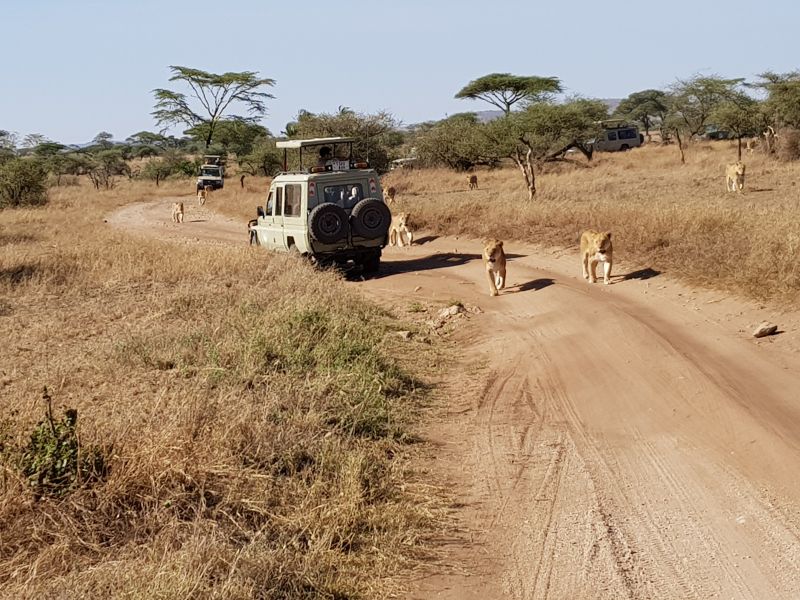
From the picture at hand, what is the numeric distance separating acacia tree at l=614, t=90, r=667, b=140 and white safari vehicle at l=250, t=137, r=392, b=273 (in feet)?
199

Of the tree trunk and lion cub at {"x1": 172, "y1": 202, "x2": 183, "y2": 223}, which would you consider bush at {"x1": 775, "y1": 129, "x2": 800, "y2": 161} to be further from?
lion cub at {"x1": 172, "y1": 202, "x2": 183, "y2": 223}

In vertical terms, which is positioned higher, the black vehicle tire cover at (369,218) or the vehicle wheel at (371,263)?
the black vehicle tire cover at (369,218)

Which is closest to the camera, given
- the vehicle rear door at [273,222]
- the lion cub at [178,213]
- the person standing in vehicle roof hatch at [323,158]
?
the vehicle rear door at [273,222]

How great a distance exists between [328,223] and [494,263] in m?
3.39

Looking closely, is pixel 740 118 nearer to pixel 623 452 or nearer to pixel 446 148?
pixel 446 148

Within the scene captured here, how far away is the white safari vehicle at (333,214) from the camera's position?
14.0 meters

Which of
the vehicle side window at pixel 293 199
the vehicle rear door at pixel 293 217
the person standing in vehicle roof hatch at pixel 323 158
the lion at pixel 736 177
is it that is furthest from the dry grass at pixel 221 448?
the lion at pixel 736 177

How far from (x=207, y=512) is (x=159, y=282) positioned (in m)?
8.88

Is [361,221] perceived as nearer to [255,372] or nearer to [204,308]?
[204,308]

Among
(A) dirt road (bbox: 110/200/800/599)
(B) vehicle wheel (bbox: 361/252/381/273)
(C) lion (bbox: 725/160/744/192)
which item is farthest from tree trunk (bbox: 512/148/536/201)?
(A) dirt road (bbox: 110/200/800/599)

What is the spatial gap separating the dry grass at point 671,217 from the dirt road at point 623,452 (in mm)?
566

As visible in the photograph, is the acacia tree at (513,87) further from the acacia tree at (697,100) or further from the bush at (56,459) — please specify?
the bush at (56,459)

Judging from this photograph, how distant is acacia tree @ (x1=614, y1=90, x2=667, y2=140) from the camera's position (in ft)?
249

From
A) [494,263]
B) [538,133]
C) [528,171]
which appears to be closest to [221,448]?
[494,263]
